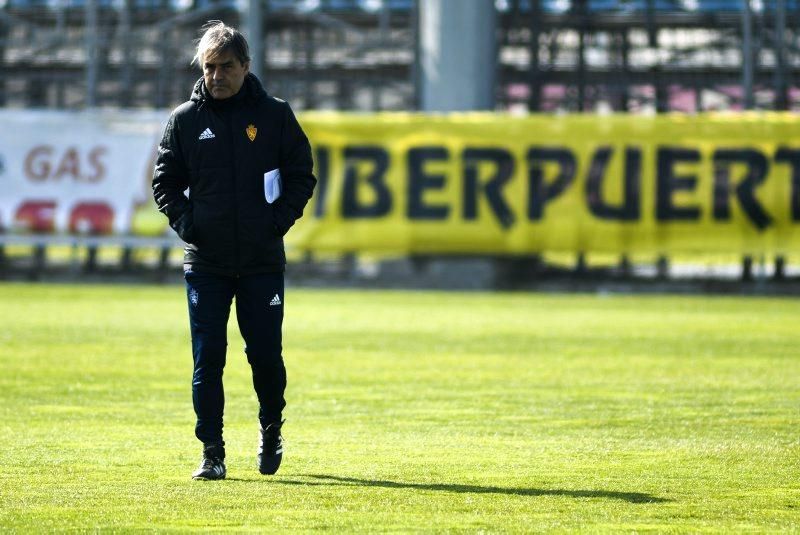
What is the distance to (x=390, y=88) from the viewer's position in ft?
97.4

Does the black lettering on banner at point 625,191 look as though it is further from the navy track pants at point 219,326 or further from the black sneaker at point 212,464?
the black sneaker at point 212,464

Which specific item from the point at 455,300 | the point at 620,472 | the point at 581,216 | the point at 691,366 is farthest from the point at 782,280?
the point at 620,472

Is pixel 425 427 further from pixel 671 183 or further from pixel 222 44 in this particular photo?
pixel 671 183

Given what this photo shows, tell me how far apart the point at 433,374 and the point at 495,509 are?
5992 mm

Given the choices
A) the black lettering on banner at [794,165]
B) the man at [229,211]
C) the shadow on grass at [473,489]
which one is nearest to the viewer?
the shadow on grass at [473,489]

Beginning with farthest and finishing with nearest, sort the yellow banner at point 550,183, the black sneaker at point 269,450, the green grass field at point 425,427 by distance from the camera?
the yellow banner at point 550,183
the black sneaker at point 269,450
the green grass field at point 425,427

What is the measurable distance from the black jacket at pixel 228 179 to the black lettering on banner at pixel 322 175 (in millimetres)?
15690

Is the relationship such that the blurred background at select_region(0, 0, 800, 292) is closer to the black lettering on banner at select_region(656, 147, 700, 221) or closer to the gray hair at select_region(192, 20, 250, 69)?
the black lettering on banner at select_region(656, 147, 700, 221)

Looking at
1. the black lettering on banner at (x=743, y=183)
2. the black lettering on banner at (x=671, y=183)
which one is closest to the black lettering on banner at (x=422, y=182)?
the black lettering on banner at (x=671, y=183)

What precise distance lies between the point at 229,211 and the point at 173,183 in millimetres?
321

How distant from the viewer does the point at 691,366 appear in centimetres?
1350

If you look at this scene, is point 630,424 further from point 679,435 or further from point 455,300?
point 455,300

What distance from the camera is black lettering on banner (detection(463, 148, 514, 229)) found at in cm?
2328

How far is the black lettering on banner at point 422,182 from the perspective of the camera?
2336cm
